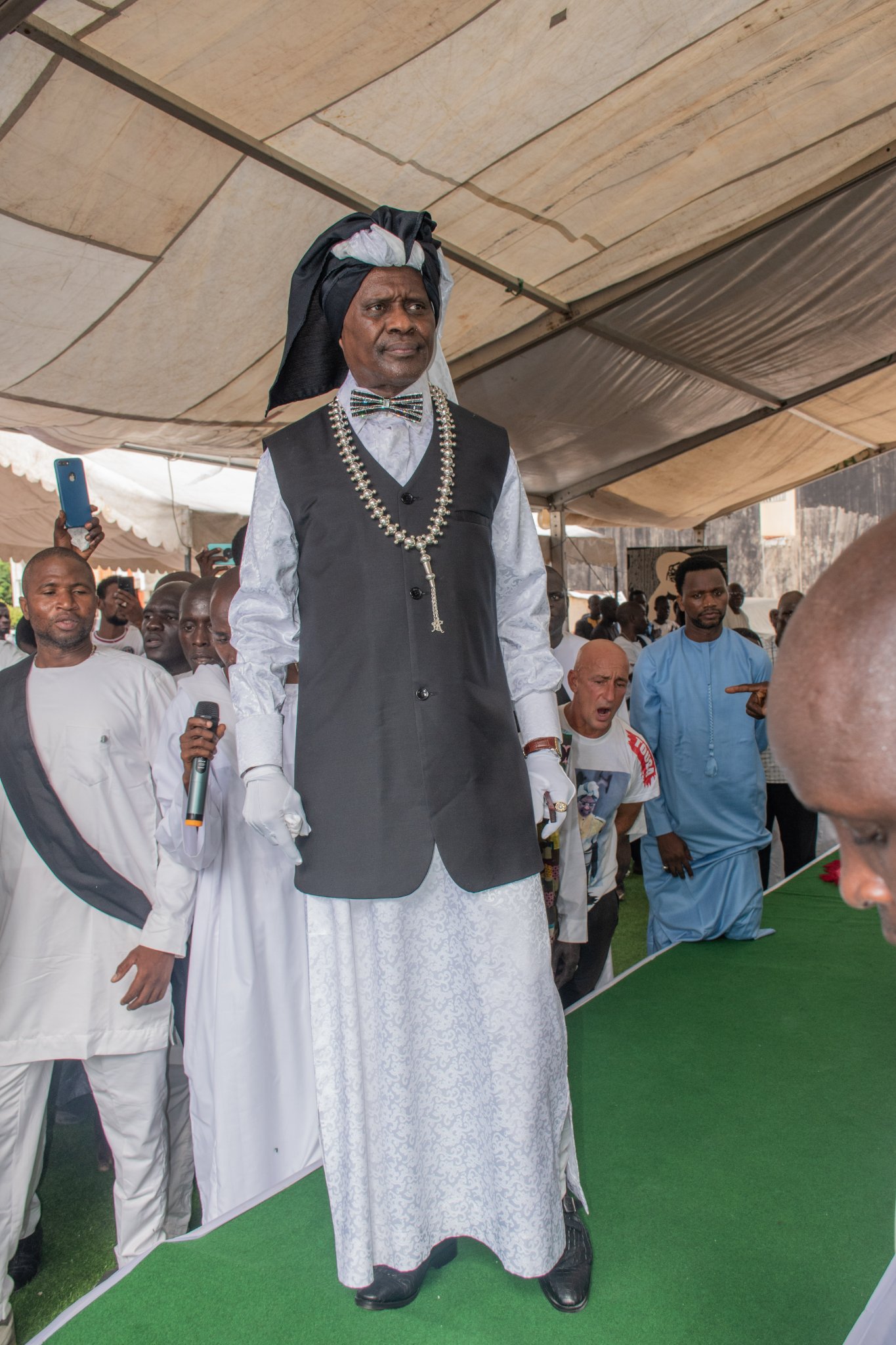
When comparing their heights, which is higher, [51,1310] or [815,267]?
[815,267]

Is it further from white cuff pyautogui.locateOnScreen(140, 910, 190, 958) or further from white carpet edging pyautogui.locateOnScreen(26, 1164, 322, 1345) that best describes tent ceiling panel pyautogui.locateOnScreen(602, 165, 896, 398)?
white carpet edging pyautogui.locateOnScreen(26, 1164, 322, 1345)

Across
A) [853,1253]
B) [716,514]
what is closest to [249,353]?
[853,1253]

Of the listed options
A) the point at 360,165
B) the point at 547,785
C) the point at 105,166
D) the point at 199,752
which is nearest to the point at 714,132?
the point at 360,165

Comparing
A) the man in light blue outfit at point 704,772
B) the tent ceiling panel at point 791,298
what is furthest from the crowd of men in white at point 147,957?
the tent ceiling panel at point 791,298

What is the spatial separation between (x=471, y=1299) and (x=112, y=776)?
1.61 meters

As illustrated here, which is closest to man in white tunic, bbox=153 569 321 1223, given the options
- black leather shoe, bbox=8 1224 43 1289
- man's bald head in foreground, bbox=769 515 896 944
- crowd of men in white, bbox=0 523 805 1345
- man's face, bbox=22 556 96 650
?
crowd of men in white, bbox=0 523 805 1345

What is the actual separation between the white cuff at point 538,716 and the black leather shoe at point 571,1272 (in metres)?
0.99

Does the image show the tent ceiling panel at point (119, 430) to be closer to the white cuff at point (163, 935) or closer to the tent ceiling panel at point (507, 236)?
the tent ceiling panel at point (507, 236)

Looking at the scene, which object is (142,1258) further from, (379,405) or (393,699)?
(379,405)

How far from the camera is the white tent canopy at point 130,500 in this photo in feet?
27.1

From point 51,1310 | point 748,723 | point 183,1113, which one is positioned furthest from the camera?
point 748,723

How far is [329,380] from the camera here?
2.42m

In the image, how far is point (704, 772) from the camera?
4527 millimetres

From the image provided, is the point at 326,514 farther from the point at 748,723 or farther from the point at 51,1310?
the point at 748,723
